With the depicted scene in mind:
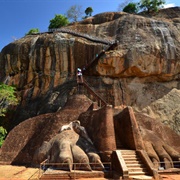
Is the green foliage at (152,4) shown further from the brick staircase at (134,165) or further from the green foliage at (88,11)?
the brick staircase at (134,165)

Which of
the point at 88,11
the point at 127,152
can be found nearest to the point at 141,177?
the point at 127,152

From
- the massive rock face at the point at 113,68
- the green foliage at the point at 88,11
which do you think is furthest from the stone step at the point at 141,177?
the green foliage at the point at 88,11

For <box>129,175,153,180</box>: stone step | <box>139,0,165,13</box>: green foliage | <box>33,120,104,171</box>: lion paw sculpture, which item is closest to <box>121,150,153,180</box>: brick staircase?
<box>129,175,153,180</box>: stone step

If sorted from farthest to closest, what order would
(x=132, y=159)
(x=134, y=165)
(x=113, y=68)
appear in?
(x=113, y=68), (x=132, y=159), (x=134, y=165)

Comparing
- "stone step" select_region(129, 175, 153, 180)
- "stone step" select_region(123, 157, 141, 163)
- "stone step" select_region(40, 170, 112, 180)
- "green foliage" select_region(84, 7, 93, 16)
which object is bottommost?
"stone step" select_region(129, 175, 153, 180)

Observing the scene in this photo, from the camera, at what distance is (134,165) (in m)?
9.67

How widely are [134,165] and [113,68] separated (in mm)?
17668

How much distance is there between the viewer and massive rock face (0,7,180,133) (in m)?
25.9

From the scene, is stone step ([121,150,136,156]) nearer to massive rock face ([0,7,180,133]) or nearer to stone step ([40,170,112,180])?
stone step ([40,170,112,180])

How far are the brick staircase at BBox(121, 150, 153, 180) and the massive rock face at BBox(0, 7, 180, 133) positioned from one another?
15.0m

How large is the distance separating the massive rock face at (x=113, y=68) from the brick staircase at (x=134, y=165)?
15.0m

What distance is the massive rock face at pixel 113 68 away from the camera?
84.9 ft

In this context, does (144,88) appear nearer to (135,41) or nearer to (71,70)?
(135,41)

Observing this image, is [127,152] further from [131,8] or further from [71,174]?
[131,8]
